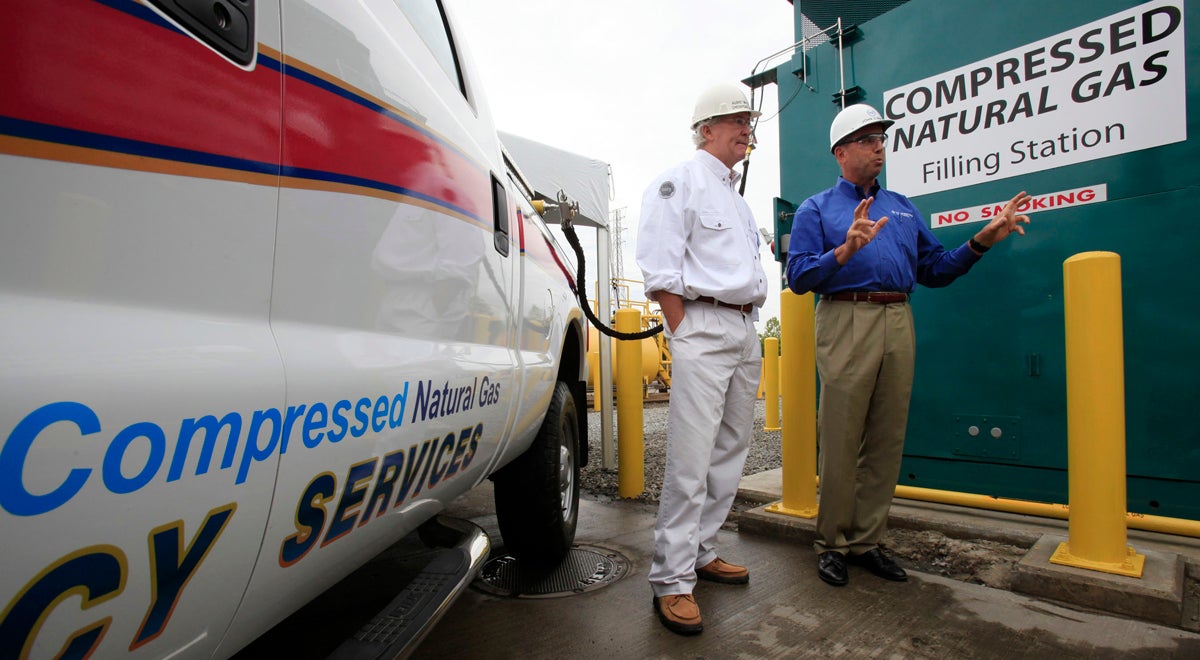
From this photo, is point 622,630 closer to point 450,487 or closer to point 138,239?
point 450,487

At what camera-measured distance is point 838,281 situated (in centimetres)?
272

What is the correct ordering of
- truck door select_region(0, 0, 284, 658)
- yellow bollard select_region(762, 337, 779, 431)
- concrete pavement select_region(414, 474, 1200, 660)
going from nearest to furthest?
truck door select_region(0, 0, 284, 658), concrete pavement select_region(414, 474, 1200, 660), yellow bollard select_region(762, 337, 779, 431)

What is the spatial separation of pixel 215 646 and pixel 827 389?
233 cm

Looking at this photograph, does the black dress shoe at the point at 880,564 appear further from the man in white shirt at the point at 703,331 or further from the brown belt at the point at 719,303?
the brown belt at the point at 719,303

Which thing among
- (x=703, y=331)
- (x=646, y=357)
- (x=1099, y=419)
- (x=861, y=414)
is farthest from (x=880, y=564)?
(x=646, y=357)

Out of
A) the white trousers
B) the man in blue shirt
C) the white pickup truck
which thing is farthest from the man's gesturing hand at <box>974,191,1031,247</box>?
the white pickup truck

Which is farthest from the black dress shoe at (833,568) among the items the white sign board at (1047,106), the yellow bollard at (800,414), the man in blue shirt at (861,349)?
the white sign board at (1047,106)

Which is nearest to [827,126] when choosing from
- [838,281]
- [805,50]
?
[805,50]

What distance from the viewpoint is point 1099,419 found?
239 cm

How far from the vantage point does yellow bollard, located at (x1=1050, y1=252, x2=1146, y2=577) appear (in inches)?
93.4

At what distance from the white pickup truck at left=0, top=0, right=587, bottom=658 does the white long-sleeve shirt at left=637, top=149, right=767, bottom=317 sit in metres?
1.05

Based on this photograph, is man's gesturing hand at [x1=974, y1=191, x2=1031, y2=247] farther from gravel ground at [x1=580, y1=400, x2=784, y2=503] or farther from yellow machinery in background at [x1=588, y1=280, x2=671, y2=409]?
yellow machinery in background at [x1=588, y1=280, x2=671, y2=409]

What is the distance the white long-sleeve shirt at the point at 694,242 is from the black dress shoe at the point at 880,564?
1.12 m

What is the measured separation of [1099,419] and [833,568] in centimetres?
107
